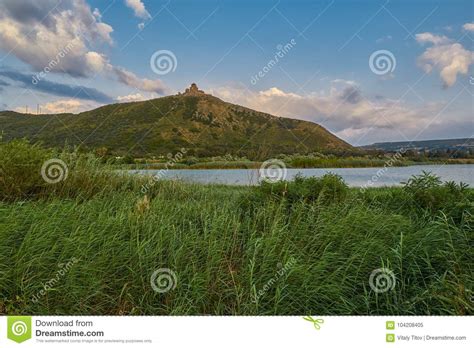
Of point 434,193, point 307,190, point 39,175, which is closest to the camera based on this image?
point 434,193

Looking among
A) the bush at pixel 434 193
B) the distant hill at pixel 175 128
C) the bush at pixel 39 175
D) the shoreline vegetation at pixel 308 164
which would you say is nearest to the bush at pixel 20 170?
the bush at pixel 39 175

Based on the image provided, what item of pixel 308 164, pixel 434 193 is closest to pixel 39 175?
pixel 434 193

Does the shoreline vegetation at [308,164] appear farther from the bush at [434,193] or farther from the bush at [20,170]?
the bush at [434,193]

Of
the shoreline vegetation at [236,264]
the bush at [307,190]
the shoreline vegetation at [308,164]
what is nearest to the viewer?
the shoreline vegetation at [236,264]

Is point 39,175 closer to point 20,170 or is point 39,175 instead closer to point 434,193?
point 20,170

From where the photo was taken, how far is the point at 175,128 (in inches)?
438

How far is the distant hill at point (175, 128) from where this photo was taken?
30.2 ft

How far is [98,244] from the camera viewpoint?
4000mm

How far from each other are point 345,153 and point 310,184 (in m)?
6.79

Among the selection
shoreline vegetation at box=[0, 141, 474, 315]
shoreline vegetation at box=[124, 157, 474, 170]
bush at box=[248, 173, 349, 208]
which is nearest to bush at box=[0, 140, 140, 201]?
shoreline vegetation at box=[0, 141, 474, 315]

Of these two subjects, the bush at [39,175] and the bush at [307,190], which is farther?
the bush at [39,175]

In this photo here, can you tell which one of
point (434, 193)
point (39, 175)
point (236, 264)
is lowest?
point (236, 264)

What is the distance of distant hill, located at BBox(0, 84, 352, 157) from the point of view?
9203 mm
